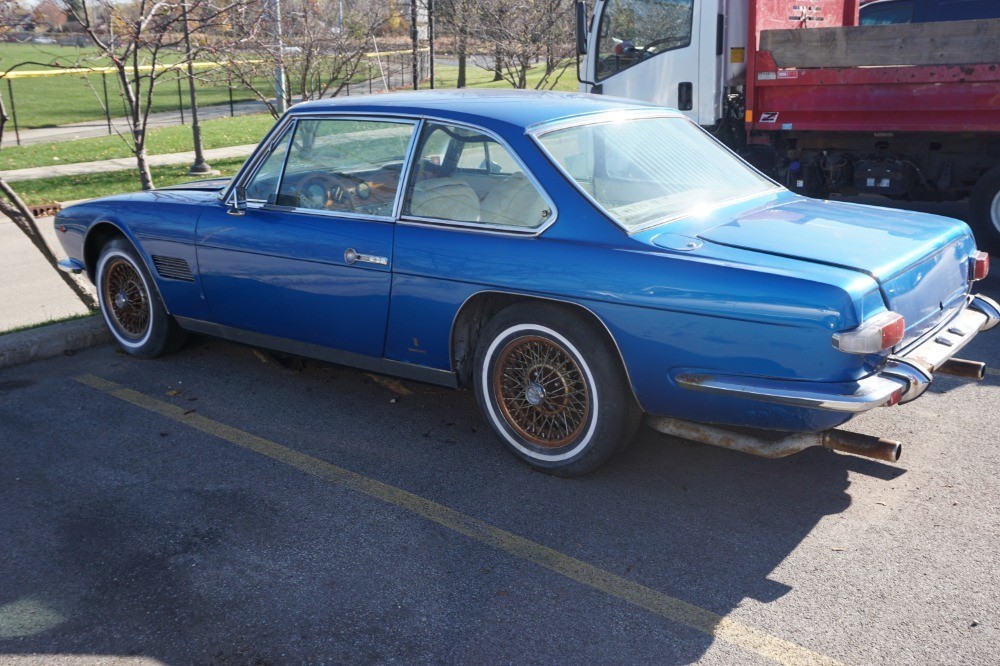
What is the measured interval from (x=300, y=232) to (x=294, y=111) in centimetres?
78

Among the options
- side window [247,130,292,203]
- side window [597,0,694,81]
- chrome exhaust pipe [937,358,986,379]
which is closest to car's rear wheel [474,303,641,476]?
chrome exhaust pipe [937,358,986,379]

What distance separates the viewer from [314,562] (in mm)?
3664

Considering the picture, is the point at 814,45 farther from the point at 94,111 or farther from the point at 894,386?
the point at 94,111

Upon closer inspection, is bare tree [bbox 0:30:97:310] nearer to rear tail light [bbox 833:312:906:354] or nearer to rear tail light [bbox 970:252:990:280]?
rear tail light [bbox 833:312:906:354]

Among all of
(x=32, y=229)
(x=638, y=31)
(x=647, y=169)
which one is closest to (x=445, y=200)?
(x=647, y=169)

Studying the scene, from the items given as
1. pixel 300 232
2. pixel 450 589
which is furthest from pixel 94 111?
pixel 450 589

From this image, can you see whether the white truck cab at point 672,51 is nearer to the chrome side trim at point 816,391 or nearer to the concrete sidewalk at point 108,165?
the concrete sidewalk at point 108,165

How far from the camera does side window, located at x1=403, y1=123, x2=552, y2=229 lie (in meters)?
4.34

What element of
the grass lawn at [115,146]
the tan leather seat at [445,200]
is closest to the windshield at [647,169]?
the tan leather seat at [445,200]

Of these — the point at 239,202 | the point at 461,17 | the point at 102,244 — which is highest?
the point at 461,17

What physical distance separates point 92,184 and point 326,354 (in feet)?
35.4

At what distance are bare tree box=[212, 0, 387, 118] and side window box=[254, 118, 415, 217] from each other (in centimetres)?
503

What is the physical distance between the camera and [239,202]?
529 centimetres

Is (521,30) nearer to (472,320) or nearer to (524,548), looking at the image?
(472,320)
